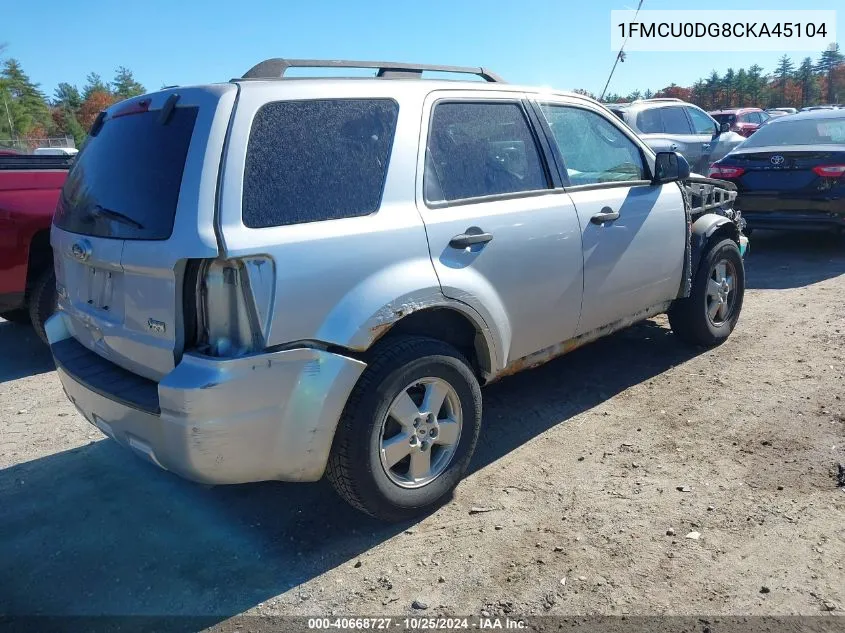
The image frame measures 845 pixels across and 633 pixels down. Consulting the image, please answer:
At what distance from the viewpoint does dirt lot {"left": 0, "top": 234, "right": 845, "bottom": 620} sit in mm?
2641

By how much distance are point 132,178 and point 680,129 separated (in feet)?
37.7

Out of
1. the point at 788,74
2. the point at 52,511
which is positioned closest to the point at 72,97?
the point at 788,74

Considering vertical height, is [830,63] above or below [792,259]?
above

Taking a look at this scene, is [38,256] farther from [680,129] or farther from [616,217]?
[680,129]

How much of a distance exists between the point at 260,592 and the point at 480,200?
2.00m

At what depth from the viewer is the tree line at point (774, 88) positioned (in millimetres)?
74438

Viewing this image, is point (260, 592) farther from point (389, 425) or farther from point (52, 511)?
point (52, 511)

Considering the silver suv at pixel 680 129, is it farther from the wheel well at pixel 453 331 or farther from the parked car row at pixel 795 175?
the wheel well at pixel 453 331

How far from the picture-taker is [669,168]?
4402 mm

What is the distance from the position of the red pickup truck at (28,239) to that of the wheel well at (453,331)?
354 centimetres

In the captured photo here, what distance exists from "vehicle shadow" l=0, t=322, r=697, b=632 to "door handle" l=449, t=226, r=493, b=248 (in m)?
1.21

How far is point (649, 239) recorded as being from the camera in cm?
430

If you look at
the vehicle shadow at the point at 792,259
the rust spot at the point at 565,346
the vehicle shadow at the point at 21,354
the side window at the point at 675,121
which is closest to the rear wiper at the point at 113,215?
the rust spot at the point at 565,346

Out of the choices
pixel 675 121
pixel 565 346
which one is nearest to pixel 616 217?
pixel 565 346
